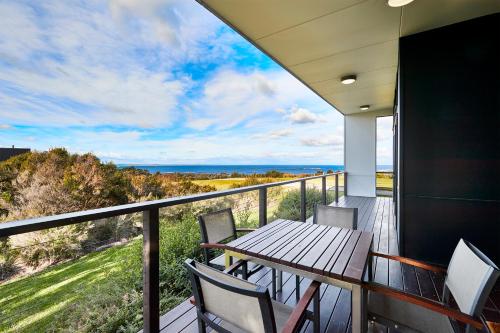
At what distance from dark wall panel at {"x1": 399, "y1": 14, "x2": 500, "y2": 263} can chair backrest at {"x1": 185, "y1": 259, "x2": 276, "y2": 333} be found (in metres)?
2.72

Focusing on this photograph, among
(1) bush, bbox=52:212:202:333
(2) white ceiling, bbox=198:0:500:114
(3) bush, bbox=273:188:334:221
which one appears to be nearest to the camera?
(1) bush, bbox=52:212:202:333

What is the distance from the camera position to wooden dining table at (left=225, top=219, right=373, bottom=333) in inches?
48.1

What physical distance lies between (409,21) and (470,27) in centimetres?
63

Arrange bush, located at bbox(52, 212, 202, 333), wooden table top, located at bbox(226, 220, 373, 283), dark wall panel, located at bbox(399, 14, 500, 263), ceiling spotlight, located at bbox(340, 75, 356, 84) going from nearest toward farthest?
1. wooden table top, located at bbox(226, 220, 373, 283)
2. bush, located at bbox(52, 212, 202, 333)
3. dark wall panel, located at bbox(399, 14, 500, 263)
4. ceiling spotlight, located at bbox(340, 75, 356, 84)

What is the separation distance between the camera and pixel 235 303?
94 cm

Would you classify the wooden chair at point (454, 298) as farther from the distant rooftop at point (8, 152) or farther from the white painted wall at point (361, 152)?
the distant rooftop at point (8, 152)

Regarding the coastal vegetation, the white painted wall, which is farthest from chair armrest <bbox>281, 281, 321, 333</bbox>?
the white painted wall

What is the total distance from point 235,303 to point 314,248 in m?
0.85

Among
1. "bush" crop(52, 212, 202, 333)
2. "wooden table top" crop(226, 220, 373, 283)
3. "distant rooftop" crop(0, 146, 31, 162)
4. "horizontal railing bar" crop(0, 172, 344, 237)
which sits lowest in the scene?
"bush" crop(52, 212, 202, 333)

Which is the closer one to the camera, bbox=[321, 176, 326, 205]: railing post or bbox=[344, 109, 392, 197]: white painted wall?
bbox=[321, 176, 326, 205]: railing post

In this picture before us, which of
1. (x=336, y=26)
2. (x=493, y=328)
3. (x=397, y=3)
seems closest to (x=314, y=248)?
(x=493, y=328)

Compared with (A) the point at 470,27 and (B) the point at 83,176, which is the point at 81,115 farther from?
(A) the point at 470,27

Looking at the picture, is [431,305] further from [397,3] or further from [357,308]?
[397,3]

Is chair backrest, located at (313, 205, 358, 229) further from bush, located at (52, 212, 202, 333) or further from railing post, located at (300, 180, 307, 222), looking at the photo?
railing post, located at (300, 180, 307, 222)
